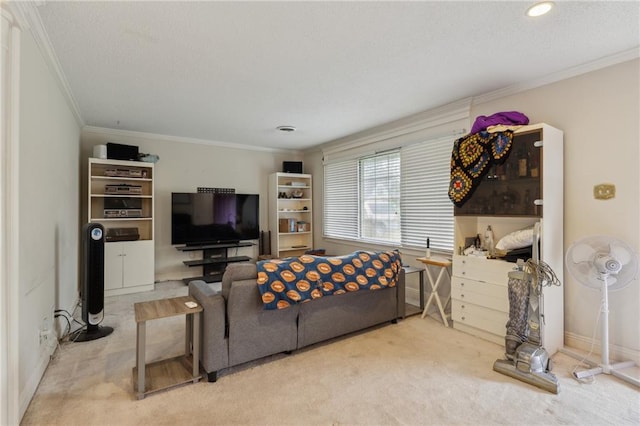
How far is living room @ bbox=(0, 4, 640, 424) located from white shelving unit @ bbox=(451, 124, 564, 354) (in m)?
0.19

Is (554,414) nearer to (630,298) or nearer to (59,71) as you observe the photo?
(630,298)

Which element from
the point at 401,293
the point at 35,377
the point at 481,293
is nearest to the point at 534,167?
the point at 481,293

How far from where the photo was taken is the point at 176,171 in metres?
5.35

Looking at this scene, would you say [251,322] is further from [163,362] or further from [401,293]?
[401,293]

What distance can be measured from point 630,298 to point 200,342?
337 centimetres

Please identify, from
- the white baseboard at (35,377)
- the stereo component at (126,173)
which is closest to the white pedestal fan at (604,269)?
the white baseboard at (35,377)

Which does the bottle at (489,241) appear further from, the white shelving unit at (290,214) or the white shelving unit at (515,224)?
the white shelving unit at (290,214)

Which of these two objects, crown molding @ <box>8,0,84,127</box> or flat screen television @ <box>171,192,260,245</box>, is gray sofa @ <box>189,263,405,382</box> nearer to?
crown molding @ <box>8,0,84,127</box>

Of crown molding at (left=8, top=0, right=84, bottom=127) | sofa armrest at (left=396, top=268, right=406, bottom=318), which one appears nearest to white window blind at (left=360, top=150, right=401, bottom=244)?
sofa armrest at (left=396, top=268, right=406, bottom=318)

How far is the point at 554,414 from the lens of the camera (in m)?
1.91

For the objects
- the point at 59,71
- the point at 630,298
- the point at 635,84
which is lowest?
the point at 630,298

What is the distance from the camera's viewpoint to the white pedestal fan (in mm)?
2307

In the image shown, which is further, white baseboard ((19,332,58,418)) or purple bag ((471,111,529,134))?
purple bag ((471,111,529,134))

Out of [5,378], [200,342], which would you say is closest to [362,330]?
[200,342]
